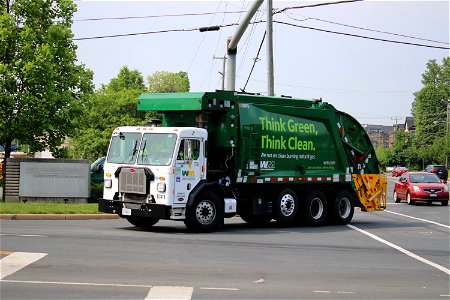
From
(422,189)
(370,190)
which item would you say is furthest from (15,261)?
(422,189)

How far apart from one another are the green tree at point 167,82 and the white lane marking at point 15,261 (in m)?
81.2

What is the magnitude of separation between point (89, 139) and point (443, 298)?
51261mm

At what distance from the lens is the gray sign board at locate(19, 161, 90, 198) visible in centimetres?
2403

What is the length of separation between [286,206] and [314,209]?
1323 millimetres

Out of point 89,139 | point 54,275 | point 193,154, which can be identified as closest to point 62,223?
point 193,154

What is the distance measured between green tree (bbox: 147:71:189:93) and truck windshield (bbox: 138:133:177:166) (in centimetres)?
7657

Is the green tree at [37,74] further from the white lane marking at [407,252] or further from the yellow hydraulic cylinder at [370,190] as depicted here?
the white lane marking at [407,252]

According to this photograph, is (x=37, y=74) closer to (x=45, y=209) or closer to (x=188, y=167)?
(x=45, y=209)

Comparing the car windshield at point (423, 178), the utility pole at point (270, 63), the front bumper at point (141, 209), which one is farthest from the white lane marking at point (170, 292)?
the car windshield at point (423, 178)

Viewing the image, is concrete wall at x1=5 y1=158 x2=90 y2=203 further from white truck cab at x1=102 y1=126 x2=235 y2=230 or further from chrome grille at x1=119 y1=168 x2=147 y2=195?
chrome grille at x1=119 y1=168 x2=147 y2=195

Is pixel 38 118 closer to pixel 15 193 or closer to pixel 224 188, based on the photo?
pixel 15 193

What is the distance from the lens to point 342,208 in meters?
19.8

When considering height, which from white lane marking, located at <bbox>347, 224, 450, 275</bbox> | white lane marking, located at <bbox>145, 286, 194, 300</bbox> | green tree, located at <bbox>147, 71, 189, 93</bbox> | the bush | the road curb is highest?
green tree, located at <bbox>147, 71, 189, 93</bbox>

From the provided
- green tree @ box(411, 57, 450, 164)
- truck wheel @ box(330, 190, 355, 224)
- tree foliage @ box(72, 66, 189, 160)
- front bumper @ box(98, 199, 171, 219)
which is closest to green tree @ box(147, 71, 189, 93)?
tree foliage @ box(72, 66, 189, 160)
